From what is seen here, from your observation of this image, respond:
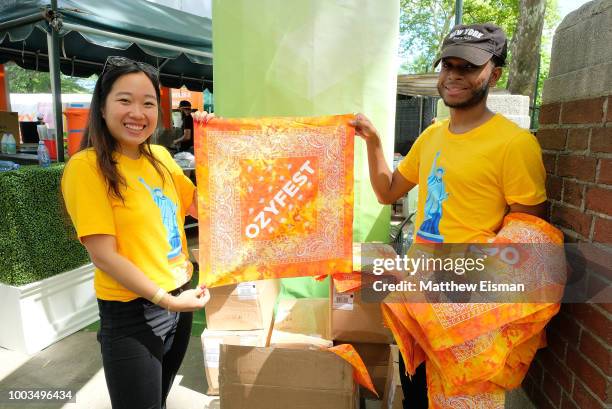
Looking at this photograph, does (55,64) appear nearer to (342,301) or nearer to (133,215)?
(133,215)

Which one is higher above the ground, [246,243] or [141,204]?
[141,204]

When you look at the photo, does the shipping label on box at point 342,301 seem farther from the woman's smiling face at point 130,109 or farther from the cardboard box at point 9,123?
the cardboard box at point 9,123

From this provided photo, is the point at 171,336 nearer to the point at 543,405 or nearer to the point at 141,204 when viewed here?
the point at 141,204

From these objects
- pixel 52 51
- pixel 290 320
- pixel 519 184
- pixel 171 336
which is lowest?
pixel 290 320

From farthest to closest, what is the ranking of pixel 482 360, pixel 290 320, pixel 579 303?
pixel 290 320, pixel 579 303, pixel 482 360

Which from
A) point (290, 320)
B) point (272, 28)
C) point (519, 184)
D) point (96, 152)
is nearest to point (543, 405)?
point (519, 184)

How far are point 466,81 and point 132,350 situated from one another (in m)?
1.52

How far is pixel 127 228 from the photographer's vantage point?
1.48m

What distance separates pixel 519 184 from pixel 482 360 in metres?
0.57

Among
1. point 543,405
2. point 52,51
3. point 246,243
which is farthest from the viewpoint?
point 52,51

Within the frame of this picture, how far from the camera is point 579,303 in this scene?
4.74 ft

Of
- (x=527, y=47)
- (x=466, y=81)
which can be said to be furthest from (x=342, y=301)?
(x=527, y=47)

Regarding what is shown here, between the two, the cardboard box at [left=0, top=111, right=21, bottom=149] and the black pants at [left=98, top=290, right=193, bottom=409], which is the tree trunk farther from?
the black pants at [left=98, top=290, right=193, bottom=409]

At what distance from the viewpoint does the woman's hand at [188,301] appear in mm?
1529
